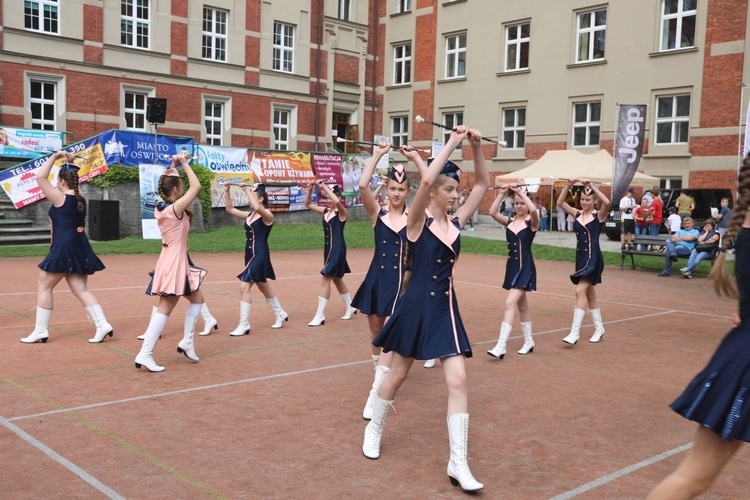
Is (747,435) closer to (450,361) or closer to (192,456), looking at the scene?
(450,361)

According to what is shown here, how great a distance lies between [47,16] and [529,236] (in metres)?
26.5

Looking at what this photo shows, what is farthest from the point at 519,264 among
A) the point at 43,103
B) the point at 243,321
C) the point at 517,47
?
the point at 517,47

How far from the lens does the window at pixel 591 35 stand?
103 feet

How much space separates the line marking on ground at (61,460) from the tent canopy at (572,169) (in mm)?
21252

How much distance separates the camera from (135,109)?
103ft

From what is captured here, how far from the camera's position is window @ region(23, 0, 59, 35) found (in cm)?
2791

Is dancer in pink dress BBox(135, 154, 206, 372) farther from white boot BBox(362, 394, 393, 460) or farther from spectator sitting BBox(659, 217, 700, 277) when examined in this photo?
spectator sitting BBox(659, 217, 700, 277)

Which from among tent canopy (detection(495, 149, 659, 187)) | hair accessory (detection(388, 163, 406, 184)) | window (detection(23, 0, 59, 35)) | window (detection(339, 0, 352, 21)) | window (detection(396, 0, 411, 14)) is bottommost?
hair accessory (detection(388, 163, 406, 184))

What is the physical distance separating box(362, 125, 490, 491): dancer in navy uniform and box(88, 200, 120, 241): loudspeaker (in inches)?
734

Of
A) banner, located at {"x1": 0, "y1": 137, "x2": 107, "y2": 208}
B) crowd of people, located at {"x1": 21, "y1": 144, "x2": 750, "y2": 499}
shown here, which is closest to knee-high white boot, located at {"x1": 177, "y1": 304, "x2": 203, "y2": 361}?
crowd of people, located at {"x1": 21, "y1": 144, "x2": 750, "y2": 499}

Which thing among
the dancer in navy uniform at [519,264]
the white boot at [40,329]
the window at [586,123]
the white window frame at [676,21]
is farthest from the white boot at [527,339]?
the window at [586,123]

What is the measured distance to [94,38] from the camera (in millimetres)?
29531

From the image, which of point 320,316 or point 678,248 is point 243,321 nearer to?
point 320,316

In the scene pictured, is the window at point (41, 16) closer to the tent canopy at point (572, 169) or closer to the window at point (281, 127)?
the window at point (281, 127)
